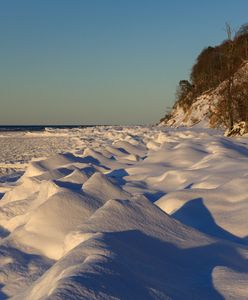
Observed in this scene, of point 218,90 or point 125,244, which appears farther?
point 218,90

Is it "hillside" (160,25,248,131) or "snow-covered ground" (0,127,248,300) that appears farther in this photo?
"hillside" (160,25,248,131)

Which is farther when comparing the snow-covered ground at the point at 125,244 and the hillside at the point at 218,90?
the hillside at the point at 218,90

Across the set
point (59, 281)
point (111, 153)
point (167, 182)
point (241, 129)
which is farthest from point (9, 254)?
point (241, 129)

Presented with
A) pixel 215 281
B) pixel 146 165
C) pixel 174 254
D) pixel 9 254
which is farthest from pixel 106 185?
pixel 146 165

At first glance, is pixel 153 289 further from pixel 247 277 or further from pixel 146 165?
pixel 146 165

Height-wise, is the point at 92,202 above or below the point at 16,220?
above

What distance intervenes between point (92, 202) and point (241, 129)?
10.4 meters

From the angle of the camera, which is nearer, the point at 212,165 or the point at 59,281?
the point at 59,281

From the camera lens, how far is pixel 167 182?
468cm

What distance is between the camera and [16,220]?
3326 mm

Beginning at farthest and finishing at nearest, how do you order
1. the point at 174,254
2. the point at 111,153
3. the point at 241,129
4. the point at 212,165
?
the point at 241,129 < the point at 111,153 < the point at 212,165 < the point at 174,254

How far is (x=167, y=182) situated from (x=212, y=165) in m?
0.69

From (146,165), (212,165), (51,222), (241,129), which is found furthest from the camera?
(241,129)

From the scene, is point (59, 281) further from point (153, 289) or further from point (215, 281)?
point (215, 281)
